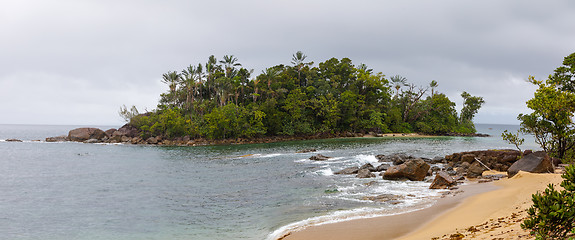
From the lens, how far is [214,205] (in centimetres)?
1650

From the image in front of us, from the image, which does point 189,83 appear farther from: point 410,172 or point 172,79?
point 410,172

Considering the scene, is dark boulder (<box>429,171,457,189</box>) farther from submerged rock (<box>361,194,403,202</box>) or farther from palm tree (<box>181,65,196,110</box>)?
palm tree (<box>181,65,196,110</box>)

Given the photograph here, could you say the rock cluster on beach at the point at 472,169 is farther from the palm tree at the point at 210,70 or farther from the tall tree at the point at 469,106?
the tall tree at the point at 469,106

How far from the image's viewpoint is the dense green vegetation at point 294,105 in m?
70.8

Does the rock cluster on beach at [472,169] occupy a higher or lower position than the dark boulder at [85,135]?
lower

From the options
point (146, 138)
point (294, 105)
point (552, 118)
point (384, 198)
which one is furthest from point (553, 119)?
point (146, 138)

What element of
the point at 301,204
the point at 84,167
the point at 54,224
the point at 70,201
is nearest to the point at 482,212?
the point at 301,204

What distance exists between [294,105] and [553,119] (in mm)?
57676

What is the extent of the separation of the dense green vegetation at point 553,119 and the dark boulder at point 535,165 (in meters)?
2.94

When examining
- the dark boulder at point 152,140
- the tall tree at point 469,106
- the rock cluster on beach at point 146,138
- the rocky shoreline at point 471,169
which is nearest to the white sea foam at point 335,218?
the rocky shoreline at point 471,169

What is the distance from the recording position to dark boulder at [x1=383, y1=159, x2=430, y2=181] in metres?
21.3

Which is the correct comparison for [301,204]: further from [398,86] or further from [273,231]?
Answer: [398,86]

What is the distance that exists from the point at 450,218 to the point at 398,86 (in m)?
94.9

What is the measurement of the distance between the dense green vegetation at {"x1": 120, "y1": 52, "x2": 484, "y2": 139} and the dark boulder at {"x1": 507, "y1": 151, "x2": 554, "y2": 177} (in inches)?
2115
